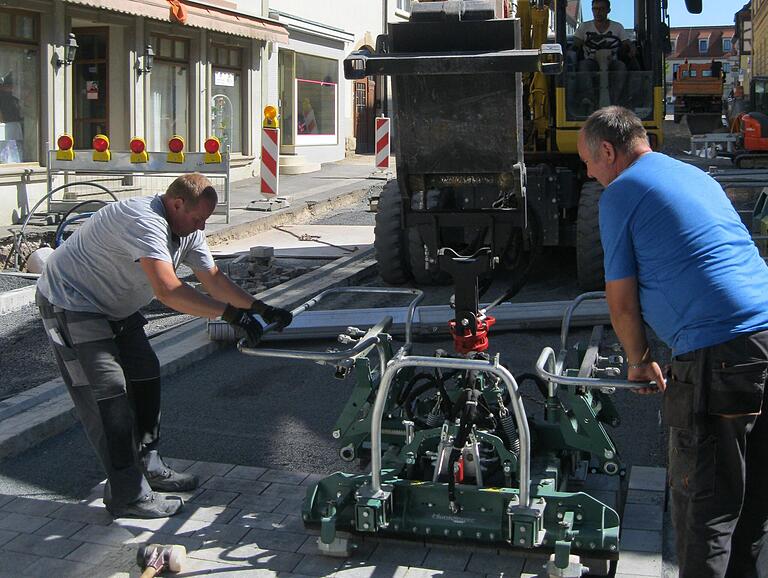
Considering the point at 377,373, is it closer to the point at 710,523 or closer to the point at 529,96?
the point at 710,523

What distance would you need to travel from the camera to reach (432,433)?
4402 mm

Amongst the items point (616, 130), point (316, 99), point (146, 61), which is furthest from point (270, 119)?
point (616, 130)

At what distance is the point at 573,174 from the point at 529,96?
115cm

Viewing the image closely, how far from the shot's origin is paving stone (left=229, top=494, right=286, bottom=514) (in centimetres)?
469

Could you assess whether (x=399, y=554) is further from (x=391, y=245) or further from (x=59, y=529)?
(x=391, y=245)

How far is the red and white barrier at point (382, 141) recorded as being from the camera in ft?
65.7

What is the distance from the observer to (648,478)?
16.0ft

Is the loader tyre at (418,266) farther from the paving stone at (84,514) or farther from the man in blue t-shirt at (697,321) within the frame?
the man in blue t-shirt at (697,321)

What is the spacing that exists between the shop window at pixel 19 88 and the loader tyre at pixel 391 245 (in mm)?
6472

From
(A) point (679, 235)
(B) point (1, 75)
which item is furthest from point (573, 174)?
(B) point (1, 75)

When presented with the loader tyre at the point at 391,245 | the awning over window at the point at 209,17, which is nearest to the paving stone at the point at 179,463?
the loader tyre at the point at 391,245

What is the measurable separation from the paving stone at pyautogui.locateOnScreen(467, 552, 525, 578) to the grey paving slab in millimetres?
1477

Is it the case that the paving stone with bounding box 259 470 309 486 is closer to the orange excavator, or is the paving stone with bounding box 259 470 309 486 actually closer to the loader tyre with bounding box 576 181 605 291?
the loader tyre with bounding box 576 181 605 291

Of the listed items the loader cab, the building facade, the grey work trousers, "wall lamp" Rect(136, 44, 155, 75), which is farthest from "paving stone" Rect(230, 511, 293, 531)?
the building facade
